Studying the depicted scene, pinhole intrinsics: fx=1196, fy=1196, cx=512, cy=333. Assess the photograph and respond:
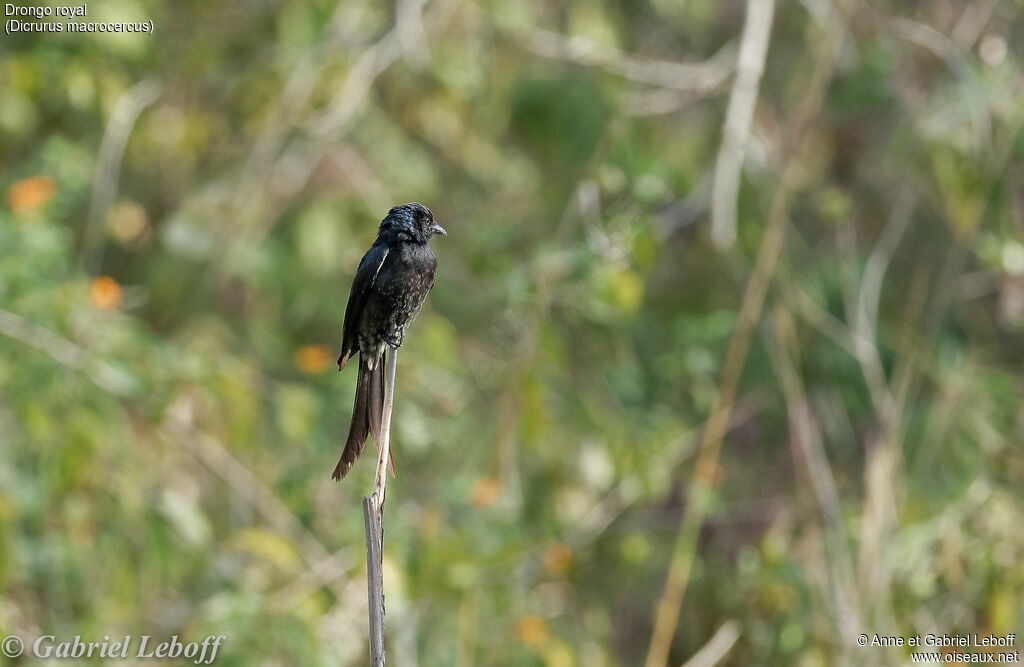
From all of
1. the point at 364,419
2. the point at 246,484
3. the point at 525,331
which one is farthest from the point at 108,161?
the point at 364,419

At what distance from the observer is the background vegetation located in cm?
403

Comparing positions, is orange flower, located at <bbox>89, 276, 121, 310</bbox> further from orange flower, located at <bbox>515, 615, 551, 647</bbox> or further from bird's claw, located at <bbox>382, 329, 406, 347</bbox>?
orange flower, located at <bbox>515, 615, 551, 647</bbox>

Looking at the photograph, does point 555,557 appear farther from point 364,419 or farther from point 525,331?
point 364,419

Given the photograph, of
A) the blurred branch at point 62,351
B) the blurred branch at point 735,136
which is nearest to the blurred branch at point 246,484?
the blurred branch at point 62,351

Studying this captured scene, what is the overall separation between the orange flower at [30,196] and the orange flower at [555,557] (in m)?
2.13

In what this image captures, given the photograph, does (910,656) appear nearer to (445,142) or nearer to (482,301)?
(482,301)

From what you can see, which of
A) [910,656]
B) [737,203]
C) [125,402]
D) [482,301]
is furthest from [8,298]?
[910,656]

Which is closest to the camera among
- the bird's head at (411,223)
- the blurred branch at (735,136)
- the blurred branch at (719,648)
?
the bird's head at (411,223)

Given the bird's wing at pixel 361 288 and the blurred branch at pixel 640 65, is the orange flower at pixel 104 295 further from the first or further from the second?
the blurred branch at pixel 640 65

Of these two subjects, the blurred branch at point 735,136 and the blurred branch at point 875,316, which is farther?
the blurred branch at point 735,136

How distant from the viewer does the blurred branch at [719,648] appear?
13.2 ft

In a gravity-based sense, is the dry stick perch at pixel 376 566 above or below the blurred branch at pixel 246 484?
below

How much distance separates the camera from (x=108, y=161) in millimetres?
5020

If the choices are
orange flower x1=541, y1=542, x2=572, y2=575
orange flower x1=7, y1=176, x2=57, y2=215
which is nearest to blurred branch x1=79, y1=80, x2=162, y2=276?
orange flower x1=7, y1=176, x2=57, y2=215
